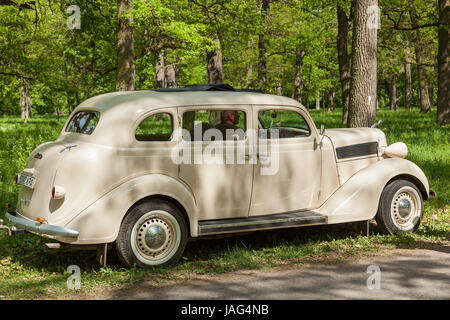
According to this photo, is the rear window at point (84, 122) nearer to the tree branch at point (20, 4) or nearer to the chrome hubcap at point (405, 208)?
the chrome hubcap at point (405, 208)

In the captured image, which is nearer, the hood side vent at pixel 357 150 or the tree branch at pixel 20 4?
the hood side vent at pixel 357 150

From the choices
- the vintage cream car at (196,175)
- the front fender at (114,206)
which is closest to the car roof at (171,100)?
the vintage cream car at (196,175)

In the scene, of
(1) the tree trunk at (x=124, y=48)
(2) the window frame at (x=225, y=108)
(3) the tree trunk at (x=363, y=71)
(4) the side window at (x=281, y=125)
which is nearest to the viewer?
(2) the window frame at (x=225, y=108)

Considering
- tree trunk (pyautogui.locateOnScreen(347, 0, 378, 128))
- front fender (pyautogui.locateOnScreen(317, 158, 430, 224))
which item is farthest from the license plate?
tree trunk (pyautogui.locateOnScreen(347, 0, 378, 128))

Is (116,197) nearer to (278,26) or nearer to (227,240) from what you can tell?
(227,240)

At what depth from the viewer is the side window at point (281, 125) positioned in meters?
6.46

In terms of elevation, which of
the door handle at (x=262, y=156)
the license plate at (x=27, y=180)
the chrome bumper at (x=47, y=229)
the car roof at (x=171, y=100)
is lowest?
the chrome bumper at (x=47, y=229)

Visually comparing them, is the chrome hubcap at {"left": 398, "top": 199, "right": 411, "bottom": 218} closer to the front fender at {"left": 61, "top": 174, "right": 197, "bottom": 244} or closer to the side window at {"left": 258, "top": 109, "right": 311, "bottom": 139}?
the side window at {"left": 258, "top": 109, "right": 311, "bottom": 139}

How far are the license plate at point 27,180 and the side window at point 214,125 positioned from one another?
1.74m

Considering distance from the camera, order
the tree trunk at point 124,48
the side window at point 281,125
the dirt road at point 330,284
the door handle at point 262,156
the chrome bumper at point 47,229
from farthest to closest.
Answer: the tree trunk at point 124,48
the side window at point 281,125
the door handle at point 262,156
the chrome bumper at point 47,229
the dirt road at point 330,284

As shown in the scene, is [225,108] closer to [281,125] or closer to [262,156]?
[262,156]

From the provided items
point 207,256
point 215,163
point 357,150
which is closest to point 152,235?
point 207,256

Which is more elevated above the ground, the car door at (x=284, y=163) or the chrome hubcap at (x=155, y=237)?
the car door at (x=284, y=163)
